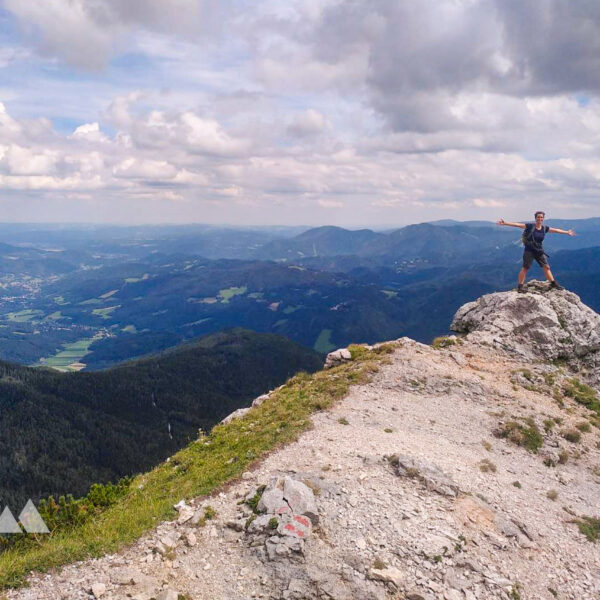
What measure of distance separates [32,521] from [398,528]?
12.8 m

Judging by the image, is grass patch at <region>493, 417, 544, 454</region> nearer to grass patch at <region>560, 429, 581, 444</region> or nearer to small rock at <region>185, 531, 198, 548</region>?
grass patch at <region>560, 429, 581, 444</region>

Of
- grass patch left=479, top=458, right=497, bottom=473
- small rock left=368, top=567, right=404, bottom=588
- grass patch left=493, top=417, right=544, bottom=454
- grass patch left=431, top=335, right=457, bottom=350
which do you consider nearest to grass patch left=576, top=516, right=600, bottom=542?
grass patch left=479, top=458, right=497, bottom=473

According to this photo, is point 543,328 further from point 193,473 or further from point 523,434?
point 193,473

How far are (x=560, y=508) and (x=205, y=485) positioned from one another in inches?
586

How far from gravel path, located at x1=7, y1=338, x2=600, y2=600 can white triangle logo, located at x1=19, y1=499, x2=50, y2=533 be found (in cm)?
321

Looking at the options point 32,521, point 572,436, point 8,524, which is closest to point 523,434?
point 572,436

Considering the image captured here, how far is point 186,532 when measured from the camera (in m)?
13.6

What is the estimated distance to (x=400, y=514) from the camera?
14.5 m

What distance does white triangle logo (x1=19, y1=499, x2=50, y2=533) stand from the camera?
1434cm

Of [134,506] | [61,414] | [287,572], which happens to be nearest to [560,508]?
[287,572]

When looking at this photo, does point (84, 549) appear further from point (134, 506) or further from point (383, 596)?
point (383, 596)

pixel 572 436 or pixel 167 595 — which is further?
pixel 572 436

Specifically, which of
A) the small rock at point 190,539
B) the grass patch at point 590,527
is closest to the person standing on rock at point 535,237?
the grass patch at point 590,527

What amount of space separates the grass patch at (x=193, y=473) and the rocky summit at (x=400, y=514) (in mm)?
515
